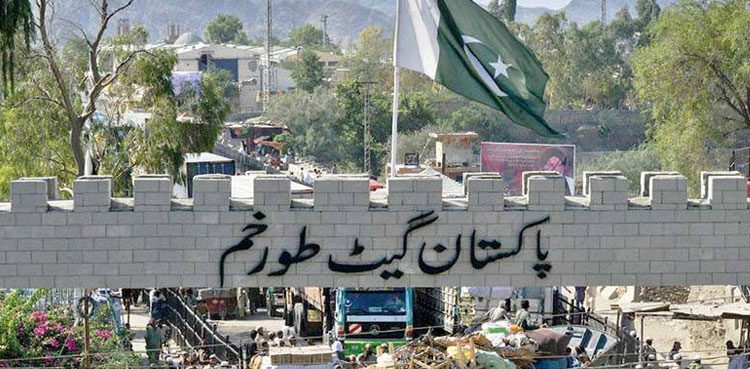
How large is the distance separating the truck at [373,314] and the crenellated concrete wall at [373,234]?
6958 millimetres

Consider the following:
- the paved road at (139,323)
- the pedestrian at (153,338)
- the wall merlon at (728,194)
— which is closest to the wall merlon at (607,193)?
the wall merlon at (728,194)

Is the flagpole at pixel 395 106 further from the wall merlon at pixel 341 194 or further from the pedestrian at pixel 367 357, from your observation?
the pedestrian at pixel 367 357

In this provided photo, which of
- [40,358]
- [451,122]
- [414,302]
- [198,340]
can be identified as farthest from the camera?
[451,122]

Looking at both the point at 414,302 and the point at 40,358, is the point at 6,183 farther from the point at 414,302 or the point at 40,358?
the point at 40,358

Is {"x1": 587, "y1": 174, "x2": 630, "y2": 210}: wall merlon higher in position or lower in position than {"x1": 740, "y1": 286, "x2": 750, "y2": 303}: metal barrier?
higher

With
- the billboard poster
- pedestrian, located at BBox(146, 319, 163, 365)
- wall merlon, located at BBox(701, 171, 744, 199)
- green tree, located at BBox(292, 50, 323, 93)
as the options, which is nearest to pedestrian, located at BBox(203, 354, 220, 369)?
pedestrian, located at BBox(146, 319, 163, 365)

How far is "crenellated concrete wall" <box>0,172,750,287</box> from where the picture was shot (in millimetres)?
19359

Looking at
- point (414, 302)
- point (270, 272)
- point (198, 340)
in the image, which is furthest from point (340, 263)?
point (414, 302)

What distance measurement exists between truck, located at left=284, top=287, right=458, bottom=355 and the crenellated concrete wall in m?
6.96

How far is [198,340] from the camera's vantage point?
88.8ft

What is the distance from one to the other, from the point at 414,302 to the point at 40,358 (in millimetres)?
11545

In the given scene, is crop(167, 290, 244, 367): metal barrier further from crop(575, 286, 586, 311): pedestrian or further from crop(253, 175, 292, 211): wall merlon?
crop(575, 286, 586, 311): pedestrian

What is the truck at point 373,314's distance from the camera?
94.1ft

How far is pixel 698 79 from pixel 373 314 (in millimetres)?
25718
